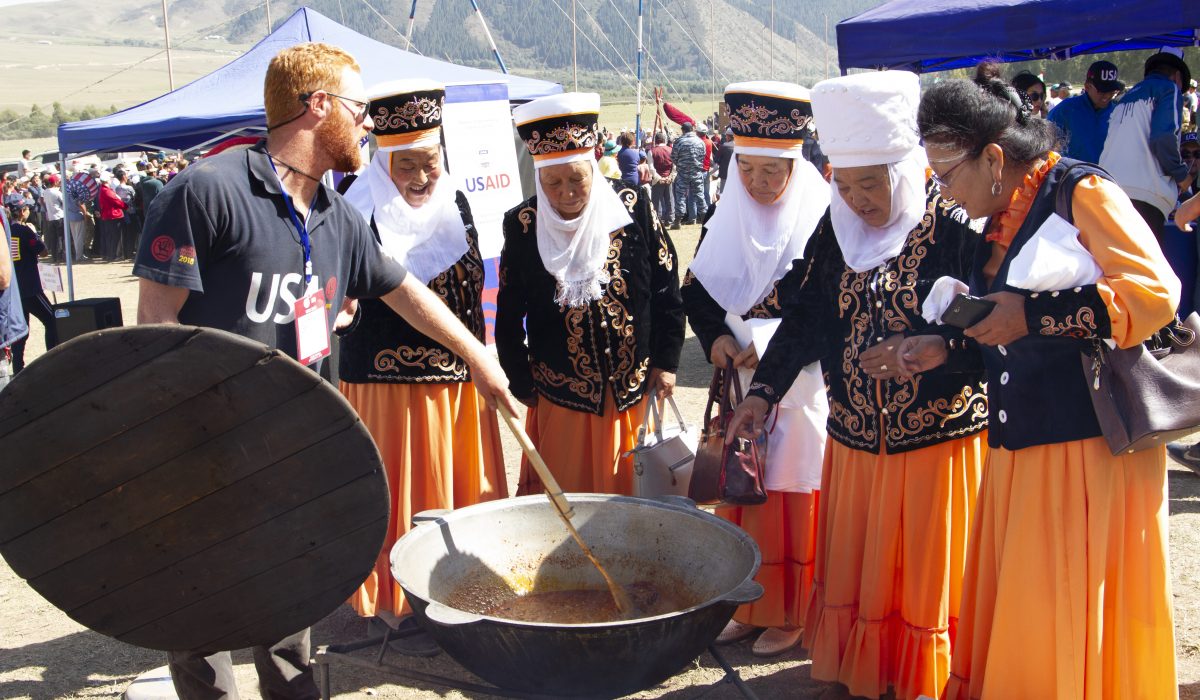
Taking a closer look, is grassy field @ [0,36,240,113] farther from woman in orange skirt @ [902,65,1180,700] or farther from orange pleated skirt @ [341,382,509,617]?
woman in orange skirt @ [902,65,1180,700]

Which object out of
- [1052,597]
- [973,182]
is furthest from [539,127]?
[1052,597]

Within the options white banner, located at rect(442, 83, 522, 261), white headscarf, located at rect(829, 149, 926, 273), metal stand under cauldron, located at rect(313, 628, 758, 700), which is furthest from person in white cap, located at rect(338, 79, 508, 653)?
white banner, located at rect(442, 83, 522, 261)

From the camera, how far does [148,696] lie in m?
3.19

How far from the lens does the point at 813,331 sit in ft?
10.8

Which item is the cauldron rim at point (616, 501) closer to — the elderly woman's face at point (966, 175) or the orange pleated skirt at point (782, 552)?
the orange pleated skirt at point (782, 552)

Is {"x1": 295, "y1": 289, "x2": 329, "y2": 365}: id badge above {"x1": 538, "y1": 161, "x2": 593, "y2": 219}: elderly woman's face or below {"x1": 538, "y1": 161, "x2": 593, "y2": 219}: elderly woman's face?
below

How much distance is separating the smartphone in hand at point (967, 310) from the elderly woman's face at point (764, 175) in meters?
1.33

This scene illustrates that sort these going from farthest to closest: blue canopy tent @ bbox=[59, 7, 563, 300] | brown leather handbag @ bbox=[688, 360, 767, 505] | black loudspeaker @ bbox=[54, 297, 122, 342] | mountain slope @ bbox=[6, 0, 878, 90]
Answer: mountain slope @ bbox=[6, 0, 878, 90] < blue canopy tent @ bbox=[59, 7, 563, 300] < black loudspeaker @ bbox=[54, 297, 122, 342] < brown leather handbag @ bbox=[688, 360, 767, 505]

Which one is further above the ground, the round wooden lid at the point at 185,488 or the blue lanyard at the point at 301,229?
the blue lanyard at the point at 301,229

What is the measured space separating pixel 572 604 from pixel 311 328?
1.17 meters

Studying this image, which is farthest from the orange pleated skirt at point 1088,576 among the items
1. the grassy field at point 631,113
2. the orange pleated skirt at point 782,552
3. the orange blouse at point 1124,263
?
the grassy field at point 631,113

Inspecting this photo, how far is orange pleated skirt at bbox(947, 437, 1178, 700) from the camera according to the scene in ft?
7.86

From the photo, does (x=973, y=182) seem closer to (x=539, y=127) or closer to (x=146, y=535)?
(x=539, y=127)

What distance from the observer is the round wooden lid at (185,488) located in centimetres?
200
